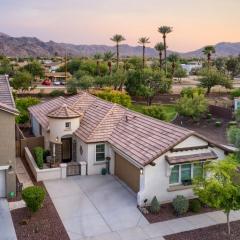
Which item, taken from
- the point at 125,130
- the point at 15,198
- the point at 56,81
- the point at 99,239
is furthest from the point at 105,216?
the point at 56,81

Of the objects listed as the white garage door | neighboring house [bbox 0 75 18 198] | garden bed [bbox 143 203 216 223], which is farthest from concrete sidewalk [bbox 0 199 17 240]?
garden bed [bbox 143 203 216 223]

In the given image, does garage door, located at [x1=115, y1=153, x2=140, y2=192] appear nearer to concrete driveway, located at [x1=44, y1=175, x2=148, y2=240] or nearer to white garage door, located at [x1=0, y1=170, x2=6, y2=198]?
concrete driveway, located at [x1=44, y1=175, x2=148, y2=240]

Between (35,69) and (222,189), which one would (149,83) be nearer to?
(222,189)

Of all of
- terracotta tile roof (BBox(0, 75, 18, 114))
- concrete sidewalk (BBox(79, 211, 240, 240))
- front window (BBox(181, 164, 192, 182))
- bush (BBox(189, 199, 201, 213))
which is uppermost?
terracotta tile roof (BBox(0, 75, 18, 114))

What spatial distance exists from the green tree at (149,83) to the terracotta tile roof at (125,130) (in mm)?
25914

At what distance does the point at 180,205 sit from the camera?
62.0 feet

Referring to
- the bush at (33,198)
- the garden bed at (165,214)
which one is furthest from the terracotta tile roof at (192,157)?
the bush at (33,198)

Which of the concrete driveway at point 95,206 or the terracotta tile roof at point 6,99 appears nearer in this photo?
the concrete driveway at point 95,206

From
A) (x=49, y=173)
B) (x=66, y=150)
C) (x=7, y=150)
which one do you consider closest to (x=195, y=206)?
(x=49, y=173)

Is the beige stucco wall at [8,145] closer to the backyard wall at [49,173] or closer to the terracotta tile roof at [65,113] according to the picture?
the backyard wall at [49,173]

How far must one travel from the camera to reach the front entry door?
89.0 ft

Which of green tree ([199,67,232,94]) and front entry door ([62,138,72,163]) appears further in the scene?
Result: green tree ([199,67,232,94])

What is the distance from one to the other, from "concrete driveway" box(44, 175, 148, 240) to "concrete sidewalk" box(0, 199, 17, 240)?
246 cm

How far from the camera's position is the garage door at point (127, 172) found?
21188mm
